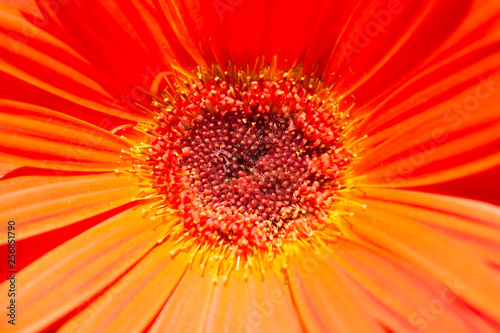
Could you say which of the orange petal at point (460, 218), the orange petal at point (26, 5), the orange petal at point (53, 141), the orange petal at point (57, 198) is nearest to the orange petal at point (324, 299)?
the orange petal at point (460, 218)

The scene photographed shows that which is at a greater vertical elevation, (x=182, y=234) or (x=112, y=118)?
(x=112, y=118)

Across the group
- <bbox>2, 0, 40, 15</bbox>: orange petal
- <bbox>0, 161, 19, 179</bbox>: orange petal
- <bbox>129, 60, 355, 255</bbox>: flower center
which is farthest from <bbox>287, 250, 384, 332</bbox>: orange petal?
<bbox>2, 0, 40, 15</bbox>: orange petal

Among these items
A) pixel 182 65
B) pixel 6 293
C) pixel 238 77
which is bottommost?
pixel 6 293

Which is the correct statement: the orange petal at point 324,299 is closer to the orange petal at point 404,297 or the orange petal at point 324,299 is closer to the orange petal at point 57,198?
the orange petal at point 404,297

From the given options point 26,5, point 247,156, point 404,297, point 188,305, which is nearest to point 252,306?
point 188,305

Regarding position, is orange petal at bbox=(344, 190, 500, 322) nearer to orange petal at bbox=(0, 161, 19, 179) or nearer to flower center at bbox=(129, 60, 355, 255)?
flower center at bbox=(129, 60, 355, 255)

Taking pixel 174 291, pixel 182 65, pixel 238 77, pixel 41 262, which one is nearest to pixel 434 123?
pixel 238 77

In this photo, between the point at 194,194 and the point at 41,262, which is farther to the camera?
the point at 194,194

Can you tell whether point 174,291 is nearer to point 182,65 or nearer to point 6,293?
point 6,293
